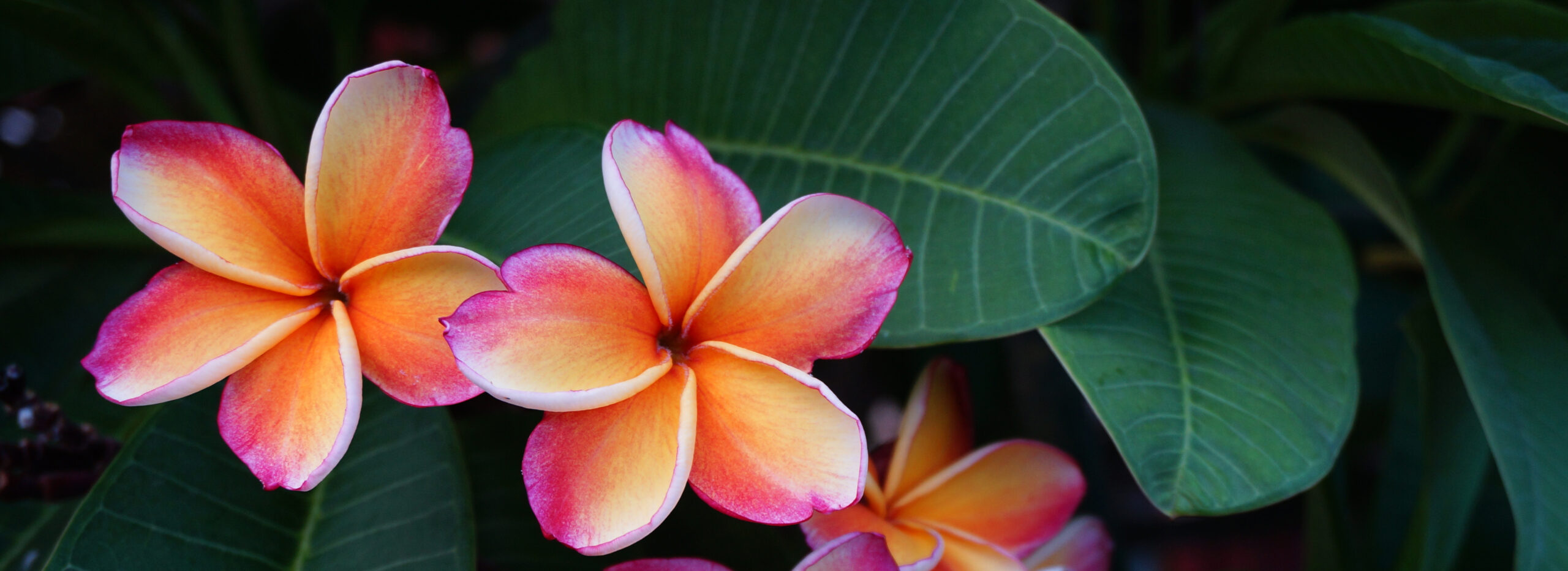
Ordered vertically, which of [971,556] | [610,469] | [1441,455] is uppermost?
[610,469]

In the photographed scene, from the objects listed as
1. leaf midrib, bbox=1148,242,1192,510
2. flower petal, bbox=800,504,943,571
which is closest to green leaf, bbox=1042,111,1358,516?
leaf midrib, bbox=1148,242,1192,510

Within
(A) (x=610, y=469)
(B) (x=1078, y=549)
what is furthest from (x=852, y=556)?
(B) (x=1078, y=549)

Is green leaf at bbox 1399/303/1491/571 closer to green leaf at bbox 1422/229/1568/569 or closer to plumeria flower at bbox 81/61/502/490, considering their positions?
green leaf at bbox 1422/229/1568/569

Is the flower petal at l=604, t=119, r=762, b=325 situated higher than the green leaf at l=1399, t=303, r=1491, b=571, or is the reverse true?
the flower petal at l=604, t=119, r=762, b=325

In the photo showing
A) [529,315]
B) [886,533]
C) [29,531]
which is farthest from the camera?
[29,531]

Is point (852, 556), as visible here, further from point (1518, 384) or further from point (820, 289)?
point (1518, 384)

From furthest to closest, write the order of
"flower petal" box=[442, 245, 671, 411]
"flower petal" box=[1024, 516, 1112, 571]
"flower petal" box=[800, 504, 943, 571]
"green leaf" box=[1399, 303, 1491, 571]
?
"green leaf" box=[1399, 303, 1491, 571]
"flower petal" box=[1024, 516, 1112, 571]
"flower petal" box=[800, 504, 943, 571]
"flower petal" box=[442, 245, 671, 411]

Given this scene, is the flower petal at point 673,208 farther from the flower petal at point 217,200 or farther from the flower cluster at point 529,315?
the flower petal at point 217,200
